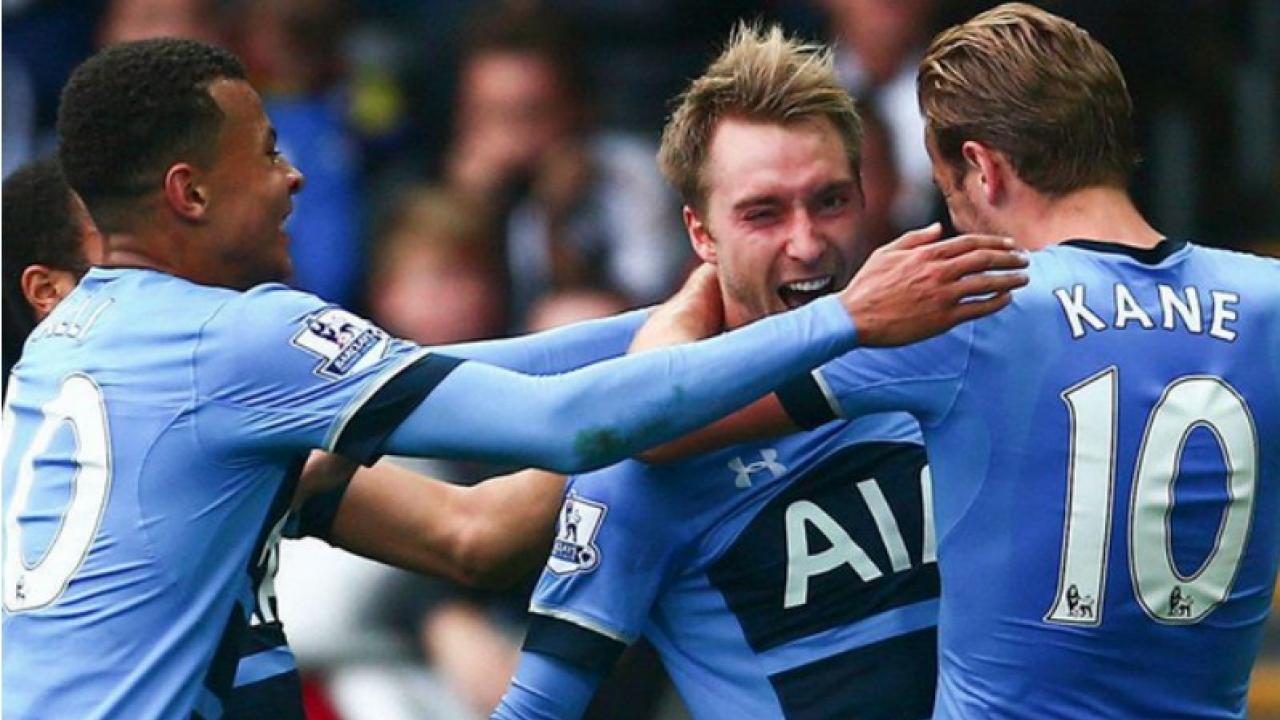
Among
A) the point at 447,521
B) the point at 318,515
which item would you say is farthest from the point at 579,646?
the point at 318,515

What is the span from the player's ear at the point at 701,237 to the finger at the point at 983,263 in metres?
0.96

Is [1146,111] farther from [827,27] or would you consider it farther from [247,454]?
[247,454]

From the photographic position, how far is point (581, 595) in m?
5.02

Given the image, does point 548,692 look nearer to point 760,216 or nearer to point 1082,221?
point 760,216

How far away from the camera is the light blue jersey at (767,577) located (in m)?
4.93

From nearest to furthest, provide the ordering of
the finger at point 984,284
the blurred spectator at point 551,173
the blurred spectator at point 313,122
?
the finger at point 984,284 → the blurred spectator at point 551,173 → the blurred spectator at point 313,122

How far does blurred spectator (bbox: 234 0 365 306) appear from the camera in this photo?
10.0 metres

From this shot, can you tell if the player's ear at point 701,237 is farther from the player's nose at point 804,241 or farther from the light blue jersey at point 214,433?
the light blue jersey at point 214,433

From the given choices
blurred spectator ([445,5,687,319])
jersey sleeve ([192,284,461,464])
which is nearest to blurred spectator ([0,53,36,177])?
blurred spectator ([445,5,687,319])

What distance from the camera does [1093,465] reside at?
4.42 meters

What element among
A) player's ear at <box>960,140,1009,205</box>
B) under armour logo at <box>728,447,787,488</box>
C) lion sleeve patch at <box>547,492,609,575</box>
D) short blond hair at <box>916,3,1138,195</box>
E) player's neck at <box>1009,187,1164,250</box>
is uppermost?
short blond hair at <box>916,3,1138,195</box>

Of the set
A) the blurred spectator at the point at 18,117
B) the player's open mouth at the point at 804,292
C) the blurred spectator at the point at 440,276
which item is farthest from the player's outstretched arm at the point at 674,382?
the blurred spectator at the point at 18,117

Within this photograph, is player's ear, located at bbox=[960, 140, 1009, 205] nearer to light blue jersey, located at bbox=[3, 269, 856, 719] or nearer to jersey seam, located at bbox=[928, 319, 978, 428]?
jersey seam, located at bbox=[928, 319, 978, 428]

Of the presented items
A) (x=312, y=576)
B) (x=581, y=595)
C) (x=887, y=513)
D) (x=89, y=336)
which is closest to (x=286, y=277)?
(x=89, y=336)
